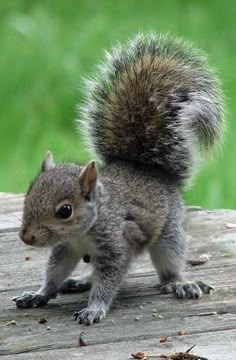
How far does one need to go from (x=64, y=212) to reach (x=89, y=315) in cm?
27

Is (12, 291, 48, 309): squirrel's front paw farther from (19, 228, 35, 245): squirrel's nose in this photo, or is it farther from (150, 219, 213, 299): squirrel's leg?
(150, 219, 213, 299): squirrel's leg

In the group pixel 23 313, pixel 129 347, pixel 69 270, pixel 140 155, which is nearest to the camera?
pixel 129 347

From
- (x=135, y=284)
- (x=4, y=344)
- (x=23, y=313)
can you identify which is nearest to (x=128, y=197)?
(x=135, y=284)

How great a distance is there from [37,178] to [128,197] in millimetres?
286

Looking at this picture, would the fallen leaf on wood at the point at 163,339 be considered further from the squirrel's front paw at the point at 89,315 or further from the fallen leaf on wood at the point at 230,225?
the fallen leaf on wood at the point at 230,225

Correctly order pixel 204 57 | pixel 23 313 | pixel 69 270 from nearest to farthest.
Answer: pixel 23 313 → pixel 69 270 → pixel 204 57

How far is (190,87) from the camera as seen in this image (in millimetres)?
3480

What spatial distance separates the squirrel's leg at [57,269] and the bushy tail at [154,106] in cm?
41

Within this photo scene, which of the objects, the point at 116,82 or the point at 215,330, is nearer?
the point at 215,330

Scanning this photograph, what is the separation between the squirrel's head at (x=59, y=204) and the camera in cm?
289

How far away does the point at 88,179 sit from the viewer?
3.02 meters

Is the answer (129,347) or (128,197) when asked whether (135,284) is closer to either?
(128,197)

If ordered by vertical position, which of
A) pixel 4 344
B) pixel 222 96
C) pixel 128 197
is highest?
pixel 222 96

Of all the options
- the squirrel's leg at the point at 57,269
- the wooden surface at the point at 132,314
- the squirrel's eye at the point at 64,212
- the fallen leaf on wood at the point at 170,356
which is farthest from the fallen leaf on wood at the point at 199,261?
the fallen leaf on wood at the point at 170,356
